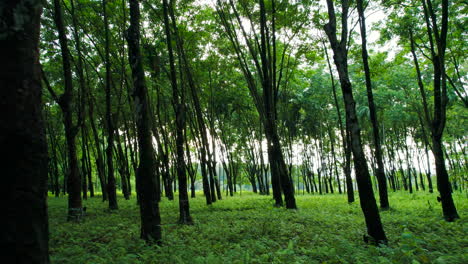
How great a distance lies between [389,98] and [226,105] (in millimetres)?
15748

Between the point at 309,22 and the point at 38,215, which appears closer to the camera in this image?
the point at 38,215

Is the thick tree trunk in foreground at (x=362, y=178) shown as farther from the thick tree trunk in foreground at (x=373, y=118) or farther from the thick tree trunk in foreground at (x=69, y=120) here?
the thick tree trunk in foreground at (x=69, y=120)

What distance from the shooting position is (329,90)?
26266 millimetres

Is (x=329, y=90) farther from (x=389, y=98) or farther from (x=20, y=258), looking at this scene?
(x=20, y=258)

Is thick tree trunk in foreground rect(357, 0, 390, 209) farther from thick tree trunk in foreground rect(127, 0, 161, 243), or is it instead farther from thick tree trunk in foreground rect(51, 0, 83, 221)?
thick tree trunk in foreground rect(51, 0, 83, 221)

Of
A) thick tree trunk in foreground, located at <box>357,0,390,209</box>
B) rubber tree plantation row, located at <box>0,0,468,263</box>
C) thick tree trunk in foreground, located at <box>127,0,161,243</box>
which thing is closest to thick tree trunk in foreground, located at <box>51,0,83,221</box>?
rubber tree plantation row, located at <box>0,0,468,263</box>

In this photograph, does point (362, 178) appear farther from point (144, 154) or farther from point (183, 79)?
point (183, 79)

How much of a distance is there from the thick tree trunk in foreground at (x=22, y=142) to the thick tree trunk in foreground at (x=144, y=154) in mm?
4014

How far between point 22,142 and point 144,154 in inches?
167

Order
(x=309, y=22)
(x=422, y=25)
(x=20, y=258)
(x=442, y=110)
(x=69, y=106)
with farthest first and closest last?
1. (x=309, y=22)
2. (x=422, y=25)
3. (x=69, y=106)
4. (x=442, y=110)
5. (x=20, y=258)

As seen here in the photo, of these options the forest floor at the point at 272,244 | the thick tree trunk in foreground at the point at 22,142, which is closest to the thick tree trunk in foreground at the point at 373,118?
the forest floor at the point at 272,244

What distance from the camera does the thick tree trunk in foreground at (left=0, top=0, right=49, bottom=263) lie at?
79.9 inches

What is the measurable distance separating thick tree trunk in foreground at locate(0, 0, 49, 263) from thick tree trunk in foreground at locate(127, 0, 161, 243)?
4014 millimetres

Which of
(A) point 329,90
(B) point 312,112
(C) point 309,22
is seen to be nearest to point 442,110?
(C) point 309,22
